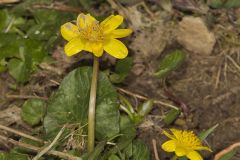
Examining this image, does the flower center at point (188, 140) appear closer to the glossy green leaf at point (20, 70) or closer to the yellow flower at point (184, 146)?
the yellow flower at point (184, 146)

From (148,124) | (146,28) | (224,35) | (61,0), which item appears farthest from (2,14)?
(224,35)

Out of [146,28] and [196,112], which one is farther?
[146,28]

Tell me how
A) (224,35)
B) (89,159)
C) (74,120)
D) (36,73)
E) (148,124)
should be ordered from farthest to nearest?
1. (224,35)
2. (36,73)
3. (148,124)
4. (74,120)
5. (89,159)

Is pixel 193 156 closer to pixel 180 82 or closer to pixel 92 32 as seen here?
Result: pixel 92 32

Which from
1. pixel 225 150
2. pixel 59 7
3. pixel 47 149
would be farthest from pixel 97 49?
pixel 59 7

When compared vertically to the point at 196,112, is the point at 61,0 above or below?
above

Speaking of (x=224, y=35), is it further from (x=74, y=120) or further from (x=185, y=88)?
(x=74, y=120)

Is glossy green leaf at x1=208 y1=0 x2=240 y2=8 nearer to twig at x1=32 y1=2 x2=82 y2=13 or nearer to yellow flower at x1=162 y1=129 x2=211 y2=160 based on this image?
twig at x1=32 y1=2 x2=82 y2=13
